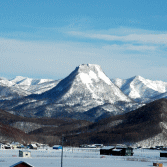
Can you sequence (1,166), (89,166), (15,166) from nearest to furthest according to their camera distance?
(15,166), (1,166), (89,166)

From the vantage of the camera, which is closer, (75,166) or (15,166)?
(15,166)

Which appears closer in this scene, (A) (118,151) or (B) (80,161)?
(B) (80,161)

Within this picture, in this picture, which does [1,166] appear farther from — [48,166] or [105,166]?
[105,166]

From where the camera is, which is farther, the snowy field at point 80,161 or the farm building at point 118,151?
the farm building at point 118,151

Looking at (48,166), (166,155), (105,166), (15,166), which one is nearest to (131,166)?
(105,166)

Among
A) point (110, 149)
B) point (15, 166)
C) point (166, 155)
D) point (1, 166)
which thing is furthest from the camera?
point (110, 149)

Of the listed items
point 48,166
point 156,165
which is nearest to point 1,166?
point 48,166

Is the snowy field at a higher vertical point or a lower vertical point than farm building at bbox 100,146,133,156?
lower

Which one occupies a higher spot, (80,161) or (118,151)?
(118,151)

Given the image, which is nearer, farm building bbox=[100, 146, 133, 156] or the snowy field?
the snowy field

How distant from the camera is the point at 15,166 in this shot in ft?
204

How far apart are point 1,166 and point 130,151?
8192cm

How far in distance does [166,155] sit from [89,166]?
2570 inches

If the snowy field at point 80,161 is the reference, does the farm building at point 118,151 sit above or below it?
above
